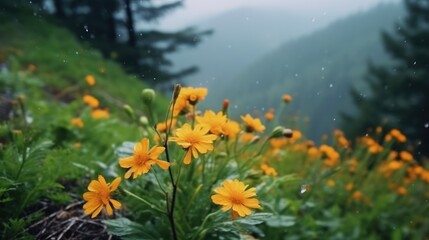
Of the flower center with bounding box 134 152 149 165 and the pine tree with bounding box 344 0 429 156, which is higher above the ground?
the pine tree with bounding box 344 0 429 156

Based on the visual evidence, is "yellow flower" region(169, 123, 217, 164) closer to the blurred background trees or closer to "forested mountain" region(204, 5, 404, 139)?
the blurred background trees

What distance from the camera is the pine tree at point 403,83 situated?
14.3 m

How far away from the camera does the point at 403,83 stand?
14.8m

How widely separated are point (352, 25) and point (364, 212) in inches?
4459

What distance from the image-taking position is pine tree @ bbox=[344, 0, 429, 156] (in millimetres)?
14258

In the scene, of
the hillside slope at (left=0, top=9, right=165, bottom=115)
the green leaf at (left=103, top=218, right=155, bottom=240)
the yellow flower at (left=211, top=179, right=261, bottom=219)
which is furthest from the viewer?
the hillside slope at (left=0, top=9, right=165, bottom=115)

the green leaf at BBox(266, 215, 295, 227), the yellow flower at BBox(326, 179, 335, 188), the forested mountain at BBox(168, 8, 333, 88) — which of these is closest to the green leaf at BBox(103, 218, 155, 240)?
the green leaf at BBox(266, 215, 295, 227)

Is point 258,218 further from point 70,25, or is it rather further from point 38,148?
point 70,25

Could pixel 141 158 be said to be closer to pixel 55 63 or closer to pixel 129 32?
pixel 55 63

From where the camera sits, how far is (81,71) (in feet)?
18.8

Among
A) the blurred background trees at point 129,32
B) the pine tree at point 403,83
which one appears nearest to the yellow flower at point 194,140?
the blurred background trees at point 129,32

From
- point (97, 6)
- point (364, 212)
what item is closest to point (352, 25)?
point (97, 6)

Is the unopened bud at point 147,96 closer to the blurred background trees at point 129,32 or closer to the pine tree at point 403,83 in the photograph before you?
the blurred background trees at point 129,32

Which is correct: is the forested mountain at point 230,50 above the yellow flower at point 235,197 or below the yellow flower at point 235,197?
above
